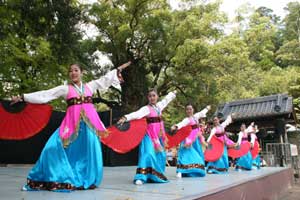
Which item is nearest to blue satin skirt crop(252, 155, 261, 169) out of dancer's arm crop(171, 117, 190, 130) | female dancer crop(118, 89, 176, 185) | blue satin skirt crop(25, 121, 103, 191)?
dancer's arm crop(171, 117, 190, 130)

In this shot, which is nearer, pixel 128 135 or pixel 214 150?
pixel 128 135

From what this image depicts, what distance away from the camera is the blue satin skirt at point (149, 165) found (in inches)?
176

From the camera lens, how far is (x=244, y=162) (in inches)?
325

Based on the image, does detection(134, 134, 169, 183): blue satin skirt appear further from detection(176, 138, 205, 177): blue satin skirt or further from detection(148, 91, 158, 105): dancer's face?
detection(176, 138, 205, 177): blue satin skirt

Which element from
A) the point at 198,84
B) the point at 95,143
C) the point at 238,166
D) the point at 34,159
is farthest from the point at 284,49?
the point at 95,143

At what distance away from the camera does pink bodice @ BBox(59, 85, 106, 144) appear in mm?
3672

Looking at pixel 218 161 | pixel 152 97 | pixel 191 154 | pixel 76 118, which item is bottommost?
pixel 218 161

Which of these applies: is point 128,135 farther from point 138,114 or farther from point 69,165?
point 69,165

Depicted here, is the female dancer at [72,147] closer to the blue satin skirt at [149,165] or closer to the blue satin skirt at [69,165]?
the blue satin skirt at [69,165]

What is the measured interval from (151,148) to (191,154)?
131 cm

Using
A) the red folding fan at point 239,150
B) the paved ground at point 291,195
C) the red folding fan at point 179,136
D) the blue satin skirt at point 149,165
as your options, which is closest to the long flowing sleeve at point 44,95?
the blue satin skirt at point 149,165

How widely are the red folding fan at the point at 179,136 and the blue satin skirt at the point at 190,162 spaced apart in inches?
4.6

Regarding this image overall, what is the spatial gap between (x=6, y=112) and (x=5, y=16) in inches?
199

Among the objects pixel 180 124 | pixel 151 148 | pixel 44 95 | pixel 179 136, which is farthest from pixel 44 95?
pixel 179 136
